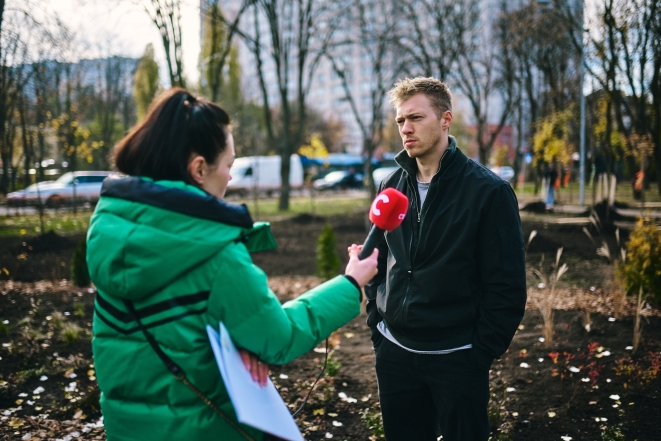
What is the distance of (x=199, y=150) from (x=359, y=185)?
4678cm

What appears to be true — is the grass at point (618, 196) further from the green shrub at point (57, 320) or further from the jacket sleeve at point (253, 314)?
the jacket sleeve at point (253, 314)

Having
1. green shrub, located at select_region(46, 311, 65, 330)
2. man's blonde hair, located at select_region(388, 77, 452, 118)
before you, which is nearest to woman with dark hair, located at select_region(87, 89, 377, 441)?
man's blonde hair, located at select_region(388, 77, 452, 118)

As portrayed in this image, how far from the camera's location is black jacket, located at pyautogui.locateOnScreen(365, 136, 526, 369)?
7.84ft

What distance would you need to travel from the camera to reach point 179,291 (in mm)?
1568

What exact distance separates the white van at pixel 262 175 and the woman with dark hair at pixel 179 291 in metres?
36.3

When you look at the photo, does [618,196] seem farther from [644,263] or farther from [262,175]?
[262,175]

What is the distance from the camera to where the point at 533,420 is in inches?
155

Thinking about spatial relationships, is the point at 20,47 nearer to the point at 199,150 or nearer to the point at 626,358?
the point at 199,150

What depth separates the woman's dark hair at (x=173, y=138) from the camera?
1645 mm

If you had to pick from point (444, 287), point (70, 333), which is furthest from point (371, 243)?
point (70, 333)

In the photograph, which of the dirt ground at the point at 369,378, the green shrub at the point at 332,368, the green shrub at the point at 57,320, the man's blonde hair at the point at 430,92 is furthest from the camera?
the green shrub at the point at 57,320

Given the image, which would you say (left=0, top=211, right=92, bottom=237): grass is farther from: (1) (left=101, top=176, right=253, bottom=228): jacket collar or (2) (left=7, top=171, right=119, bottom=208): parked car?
(1) (left=101, top=176, right=253, bottom=228): jacket collar

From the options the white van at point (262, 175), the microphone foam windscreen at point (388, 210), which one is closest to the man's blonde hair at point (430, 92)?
the microphone foam windscreen at point (388, 210)

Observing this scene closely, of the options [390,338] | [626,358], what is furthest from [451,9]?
[390,338]
